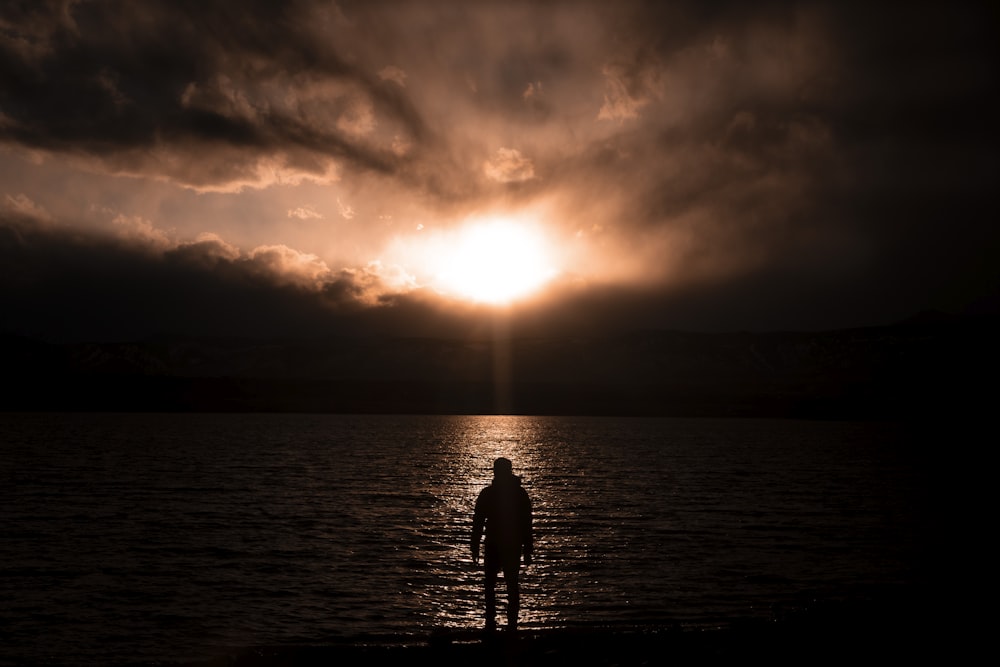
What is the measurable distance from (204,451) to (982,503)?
9307 cm

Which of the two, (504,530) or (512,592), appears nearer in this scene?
(504,530)

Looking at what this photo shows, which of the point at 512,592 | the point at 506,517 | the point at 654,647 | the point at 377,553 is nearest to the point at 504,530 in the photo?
the point at 506,517

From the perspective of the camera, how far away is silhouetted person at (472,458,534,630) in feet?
60.7

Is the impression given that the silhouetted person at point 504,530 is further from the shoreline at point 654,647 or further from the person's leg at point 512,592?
the shoreline at point 654,647

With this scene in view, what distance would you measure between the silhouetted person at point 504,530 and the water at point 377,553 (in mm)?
4140

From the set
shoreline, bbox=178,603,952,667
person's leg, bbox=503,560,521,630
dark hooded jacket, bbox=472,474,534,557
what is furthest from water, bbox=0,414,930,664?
dark hooded jacket, bbox=472,474,534,557

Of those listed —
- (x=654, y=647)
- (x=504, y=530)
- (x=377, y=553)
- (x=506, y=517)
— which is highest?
(x=506, y=517)

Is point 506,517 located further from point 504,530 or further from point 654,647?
point 654,647

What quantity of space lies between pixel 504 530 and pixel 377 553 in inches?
692

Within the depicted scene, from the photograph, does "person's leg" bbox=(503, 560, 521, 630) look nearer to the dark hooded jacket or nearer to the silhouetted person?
the silhouetted person

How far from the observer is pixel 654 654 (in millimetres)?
16766

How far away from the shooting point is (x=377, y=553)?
3444 centimetres

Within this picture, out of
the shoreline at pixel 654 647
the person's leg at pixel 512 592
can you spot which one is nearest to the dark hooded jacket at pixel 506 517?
the person's leg at pixel 512 592

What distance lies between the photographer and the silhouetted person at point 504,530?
1852 centimetres
